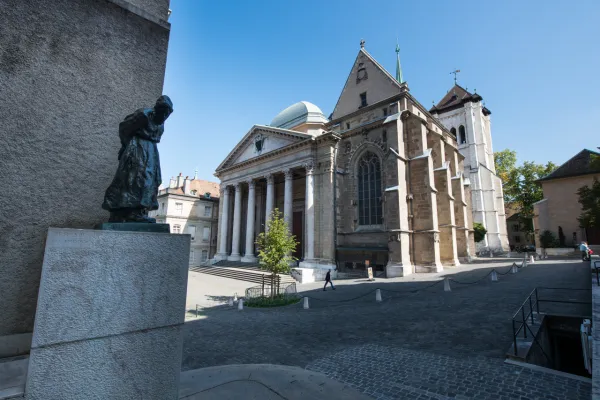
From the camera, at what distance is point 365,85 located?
2817 cm

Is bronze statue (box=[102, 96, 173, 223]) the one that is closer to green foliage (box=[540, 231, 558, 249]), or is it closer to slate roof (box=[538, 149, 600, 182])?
green foliage (box=[540, 231, 558, 249])

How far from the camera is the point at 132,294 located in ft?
9.07

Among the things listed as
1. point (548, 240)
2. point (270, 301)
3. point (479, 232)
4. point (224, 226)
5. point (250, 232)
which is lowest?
point (270, 301)

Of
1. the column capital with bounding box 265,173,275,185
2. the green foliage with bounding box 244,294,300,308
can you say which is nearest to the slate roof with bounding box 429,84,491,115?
the column capital with bounding box 265,173,275,185

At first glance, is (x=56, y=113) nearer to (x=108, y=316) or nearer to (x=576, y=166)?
(x=108, y=316)

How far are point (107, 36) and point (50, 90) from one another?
3.69 ft

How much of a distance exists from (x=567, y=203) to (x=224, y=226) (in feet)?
135

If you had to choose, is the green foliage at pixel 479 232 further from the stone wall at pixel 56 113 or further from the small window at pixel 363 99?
the stone wall at pixel 56 113

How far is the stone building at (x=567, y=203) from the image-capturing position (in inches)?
1244

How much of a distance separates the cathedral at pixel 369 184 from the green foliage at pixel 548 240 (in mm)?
10799

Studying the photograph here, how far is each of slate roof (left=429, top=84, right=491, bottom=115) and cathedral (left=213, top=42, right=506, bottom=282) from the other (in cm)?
2045

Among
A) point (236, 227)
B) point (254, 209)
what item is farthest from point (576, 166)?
point (236, 227)

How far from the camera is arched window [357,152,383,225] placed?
24141mm

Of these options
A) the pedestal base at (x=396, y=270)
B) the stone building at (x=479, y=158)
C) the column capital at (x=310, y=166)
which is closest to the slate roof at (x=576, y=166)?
the stone building at (x=479, y=158)
